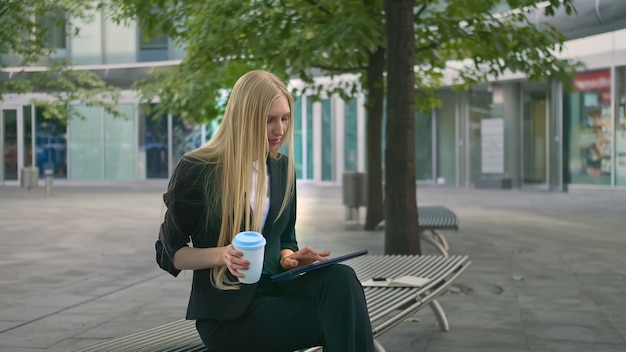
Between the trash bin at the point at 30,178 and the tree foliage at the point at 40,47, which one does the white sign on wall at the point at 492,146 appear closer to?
the tree foliage at the point at 40,47

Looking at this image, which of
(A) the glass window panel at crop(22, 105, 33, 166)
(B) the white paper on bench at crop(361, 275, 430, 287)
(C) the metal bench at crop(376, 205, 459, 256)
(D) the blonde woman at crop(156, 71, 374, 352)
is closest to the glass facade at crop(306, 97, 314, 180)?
(A) the glass window panel at crop(22, 105, 33, 166)

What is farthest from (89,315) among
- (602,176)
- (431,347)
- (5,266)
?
(602,176)

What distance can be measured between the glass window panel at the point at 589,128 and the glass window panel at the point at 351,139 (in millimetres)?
9132

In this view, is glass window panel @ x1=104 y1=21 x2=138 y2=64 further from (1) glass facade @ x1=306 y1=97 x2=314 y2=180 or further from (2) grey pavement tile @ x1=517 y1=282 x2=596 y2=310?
(2) grey pavement tile @ x1=517 y1=282 x2=596 y2=310

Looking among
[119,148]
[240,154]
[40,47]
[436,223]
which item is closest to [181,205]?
[240,154]

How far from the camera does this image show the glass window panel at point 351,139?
1268 inches

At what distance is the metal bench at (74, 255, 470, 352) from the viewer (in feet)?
10.8

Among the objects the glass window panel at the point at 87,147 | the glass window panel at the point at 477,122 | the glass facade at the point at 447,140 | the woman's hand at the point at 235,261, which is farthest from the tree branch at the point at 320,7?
the glass window panel at the point at 87,147

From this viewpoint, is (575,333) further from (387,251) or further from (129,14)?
(129,14)

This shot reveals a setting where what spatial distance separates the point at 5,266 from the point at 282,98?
23.4 feet

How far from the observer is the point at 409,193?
25.5ft

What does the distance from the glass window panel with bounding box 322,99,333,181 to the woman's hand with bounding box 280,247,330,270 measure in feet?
97.8

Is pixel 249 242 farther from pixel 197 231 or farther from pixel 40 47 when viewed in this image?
pixel 40 47

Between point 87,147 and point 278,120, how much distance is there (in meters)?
34.4
